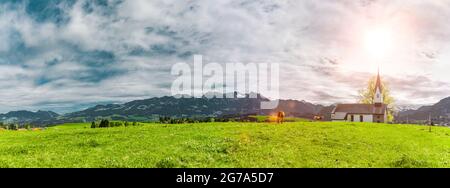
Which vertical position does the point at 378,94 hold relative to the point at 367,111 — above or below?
above

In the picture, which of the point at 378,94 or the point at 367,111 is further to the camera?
the point at 367,111

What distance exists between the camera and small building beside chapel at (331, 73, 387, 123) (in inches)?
4823

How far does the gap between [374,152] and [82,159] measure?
19486 millimetres

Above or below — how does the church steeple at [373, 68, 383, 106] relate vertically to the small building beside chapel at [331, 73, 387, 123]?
above

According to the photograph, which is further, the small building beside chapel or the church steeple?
the small building beside chapel

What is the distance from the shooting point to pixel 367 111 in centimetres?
12788

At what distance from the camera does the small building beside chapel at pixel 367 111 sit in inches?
4823

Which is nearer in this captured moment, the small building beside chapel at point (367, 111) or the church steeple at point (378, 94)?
the church steeple at point (378, 94)
